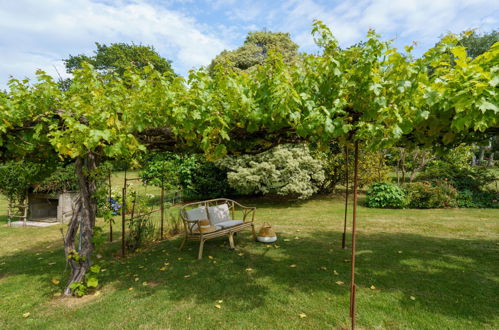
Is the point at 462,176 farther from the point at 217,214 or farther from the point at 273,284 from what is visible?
the point at 273,284

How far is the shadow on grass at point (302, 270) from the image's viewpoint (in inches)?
137

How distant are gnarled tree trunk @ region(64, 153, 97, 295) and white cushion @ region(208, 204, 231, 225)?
2.54 metres

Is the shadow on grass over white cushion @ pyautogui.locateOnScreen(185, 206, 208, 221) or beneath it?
beneath

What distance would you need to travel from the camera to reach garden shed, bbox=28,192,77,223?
818 centimetres

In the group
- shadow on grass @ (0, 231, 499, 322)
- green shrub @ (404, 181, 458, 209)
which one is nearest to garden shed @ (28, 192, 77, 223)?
shadow on grass @ (0, 231, 499, 322)

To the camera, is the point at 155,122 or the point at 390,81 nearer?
the point at 390,81

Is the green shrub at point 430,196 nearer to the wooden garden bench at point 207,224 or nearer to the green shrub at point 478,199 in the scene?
the green shrub at point 478,199

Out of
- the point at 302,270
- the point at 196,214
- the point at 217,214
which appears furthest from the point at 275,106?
the point at 217,214

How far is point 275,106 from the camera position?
2.88m

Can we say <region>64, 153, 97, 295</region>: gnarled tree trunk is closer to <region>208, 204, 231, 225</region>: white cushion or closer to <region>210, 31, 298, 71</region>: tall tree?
<region>208, 204, 231, 225</region>: white cushion

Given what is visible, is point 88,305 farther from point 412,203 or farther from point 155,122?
point 412,203

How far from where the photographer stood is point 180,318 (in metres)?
3.01

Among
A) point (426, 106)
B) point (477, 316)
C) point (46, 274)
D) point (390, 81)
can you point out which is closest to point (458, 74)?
point (426, 106)

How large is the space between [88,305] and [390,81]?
166 inches
